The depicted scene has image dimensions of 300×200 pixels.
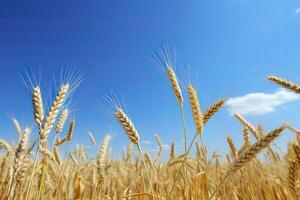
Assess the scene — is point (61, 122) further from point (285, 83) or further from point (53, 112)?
point (285, 83)

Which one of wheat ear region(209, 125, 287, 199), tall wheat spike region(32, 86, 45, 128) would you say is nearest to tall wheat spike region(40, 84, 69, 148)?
tall wheat spike region(32, 86, 45, 128)

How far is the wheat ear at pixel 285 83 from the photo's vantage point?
108 inches

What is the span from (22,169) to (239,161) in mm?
1589

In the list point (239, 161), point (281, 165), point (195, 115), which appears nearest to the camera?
point (239, 161)

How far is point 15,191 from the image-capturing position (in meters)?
2.26

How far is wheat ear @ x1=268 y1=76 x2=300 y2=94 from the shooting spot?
8.98 feet

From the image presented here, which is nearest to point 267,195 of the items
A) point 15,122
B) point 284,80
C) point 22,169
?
point 284,80

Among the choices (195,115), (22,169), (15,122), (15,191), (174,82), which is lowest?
(15,191)

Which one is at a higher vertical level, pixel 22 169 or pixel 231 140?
pixel 231 140

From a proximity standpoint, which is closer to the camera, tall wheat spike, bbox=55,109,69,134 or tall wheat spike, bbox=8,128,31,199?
tall wheat spike, bbox=8,128,31,199

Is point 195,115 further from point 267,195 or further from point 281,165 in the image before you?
point 281,165

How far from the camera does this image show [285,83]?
2898mm

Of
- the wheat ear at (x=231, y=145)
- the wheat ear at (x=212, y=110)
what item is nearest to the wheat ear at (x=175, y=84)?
the wheat ear at (x=212, y=110)

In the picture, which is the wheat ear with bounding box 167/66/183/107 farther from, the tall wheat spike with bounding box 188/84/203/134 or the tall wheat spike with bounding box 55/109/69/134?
the tall wheat spike with bounding box 55/109/69/134
